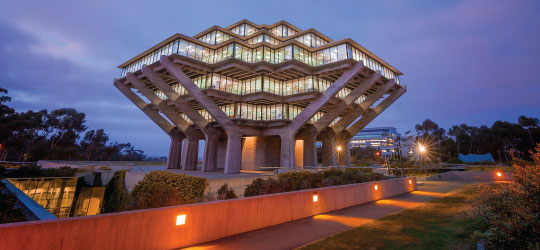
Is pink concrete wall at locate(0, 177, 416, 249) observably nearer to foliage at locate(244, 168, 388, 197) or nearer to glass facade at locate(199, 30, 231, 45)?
foliage at locate(244, 168, 388, 197)

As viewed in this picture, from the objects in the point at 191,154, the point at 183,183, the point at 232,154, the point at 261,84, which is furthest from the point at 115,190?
the point at 261,84

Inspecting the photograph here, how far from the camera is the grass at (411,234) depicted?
5507 mm

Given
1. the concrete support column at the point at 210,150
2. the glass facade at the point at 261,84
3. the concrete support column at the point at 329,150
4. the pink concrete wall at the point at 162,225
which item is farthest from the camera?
the concrete support column at the point at 329,150

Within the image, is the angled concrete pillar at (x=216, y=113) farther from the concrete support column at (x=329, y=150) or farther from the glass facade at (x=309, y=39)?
the glass facade at (x=309, y=39)

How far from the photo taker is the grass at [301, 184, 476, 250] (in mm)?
5507

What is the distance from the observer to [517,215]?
4.73 meters

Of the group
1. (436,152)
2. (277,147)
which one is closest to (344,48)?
(277,147)

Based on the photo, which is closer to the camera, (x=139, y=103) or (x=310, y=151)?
(x=310, y=151)

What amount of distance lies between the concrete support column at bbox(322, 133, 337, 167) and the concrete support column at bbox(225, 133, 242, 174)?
15744mm

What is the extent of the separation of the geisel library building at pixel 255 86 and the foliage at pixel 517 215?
2116 cm

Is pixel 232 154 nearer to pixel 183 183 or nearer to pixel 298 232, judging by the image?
pixel 183 183

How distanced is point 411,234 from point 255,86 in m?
28.1

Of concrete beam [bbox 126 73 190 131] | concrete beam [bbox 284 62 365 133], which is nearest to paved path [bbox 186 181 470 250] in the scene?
concrete beam [bbox 284 62 365 133]

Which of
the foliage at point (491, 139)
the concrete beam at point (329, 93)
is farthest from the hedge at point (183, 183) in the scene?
the foliage at point (491, 139)
